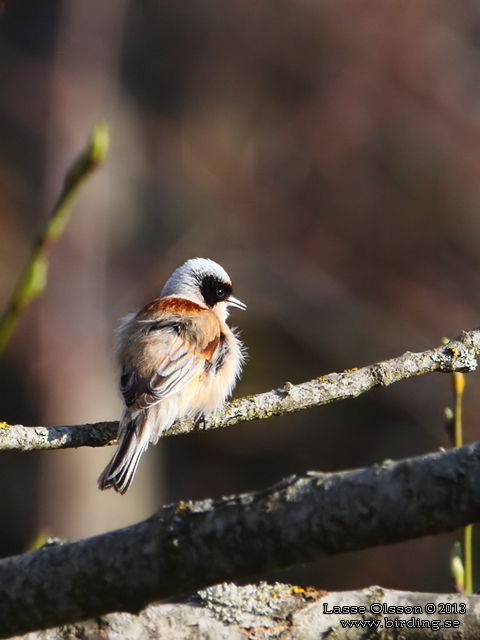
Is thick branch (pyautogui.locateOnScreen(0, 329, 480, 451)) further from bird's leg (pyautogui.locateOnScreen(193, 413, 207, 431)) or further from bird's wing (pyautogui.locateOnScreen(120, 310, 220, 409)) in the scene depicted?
bird's wing (pyautogui.locateOnScreen(120, 310, 220, 409))

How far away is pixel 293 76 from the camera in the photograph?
14.1 meters

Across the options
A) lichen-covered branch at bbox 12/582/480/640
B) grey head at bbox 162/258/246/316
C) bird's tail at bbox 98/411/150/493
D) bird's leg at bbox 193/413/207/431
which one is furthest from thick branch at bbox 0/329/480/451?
grey head at bbox 162/258/246/316

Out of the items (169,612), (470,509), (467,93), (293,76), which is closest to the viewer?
(470,509)

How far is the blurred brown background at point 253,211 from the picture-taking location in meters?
12.1

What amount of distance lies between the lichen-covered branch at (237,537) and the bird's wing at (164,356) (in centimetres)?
214

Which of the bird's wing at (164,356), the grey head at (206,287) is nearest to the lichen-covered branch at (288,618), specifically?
the bird's wing at (164,356)

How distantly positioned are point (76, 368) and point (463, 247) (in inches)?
231

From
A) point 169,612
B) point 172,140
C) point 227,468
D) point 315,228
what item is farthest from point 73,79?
point 169,612

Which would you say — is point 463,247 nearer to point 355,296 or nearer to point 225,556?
point 355,296

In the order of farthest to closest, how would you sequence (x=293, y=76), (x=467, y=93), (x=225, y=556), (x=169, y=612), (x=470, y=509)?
(x=293, y=76)
(x=467, y=93)
(x=169, y=612)
(x=225, y=556)
(x=470, y=509)

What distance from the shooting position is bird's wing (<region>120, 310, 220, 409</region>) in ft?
14.5

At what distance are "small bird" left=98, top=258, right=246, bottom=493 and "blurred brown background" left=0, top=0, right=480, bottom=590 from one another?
273 inches

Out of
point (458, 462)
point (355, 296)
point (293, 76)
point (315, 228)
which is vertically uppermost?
point (293, 76)

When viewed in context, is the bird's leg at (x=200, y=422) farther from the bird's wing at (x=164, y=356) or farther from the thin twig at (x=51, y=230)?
the thin twig at (x=51, y=230)
